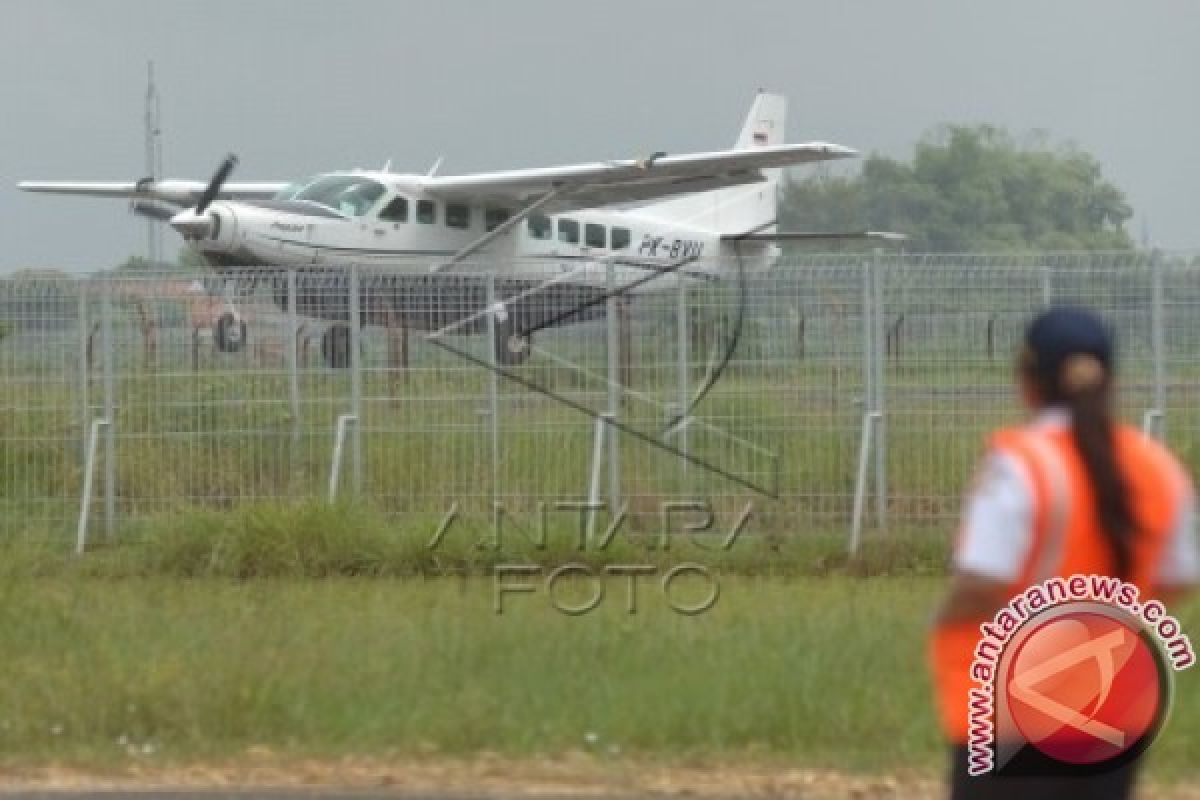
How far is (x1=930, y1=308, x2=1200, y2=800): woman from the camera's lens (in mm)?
4273

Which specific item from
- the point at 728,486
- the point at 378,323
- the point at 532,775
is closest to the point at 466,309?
the point at 378,323

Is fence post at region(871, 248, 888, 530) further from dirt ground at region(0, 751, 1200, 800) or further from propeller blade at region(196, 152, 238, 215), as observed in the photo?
propeller blade at region(196, 152, 238, 215)

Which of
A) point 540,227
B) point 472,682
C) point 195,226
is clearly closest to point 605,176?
point 540,227

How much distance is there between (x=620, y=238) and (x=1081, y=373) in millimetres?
34025

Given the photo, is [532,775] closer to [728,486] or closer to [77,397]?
[728,486]

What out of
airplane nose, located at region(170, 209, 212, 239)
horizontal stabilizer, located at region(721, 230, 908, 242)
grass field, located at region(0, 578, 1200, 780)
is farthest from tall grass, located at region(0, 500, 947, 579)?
horizontal stabilizer, located at region(721, 230, 908, 242)

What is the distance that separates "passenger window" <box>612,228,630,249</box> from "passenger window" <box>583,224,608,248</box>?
0.21 meters

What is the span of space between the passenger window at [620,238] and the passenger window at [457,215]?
3.05m

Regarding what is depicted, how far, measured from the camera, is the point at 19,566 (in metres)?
13.6

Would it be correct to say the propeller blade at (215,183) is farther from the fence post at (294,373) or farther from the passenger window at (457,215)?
the fence post at (294,373)

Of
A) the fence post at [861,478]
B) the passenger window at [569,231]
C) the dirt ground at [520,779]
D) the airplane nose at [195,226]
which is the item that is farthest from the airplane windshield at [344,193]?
the dirt ground at [520,779]

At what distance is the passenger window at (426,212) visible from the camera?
35.1 meters

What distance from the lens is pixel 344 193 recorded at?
3388cm

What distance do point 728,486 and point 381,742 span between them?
23.0 feet
